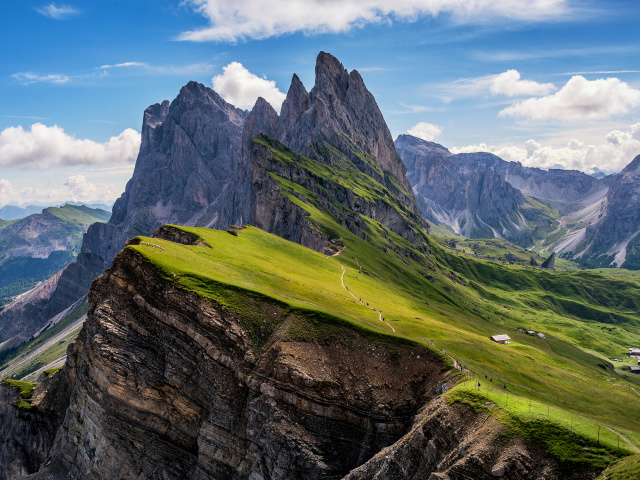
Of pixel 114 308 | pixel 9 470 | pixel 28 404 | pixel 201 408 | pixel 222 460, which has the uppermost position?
pixel 114 308

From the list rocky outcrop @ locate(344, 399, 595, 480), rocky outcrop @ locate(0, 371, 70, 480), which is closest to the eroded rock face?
rocky outcrop @ locate(344, 399, 595, 480)

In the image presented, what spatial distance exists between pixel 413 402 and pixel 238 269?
1567 inches

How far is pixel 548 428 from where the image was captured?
33281 mm

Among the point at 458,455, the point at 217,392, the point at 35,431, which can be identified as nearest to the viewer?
the point at 458,455

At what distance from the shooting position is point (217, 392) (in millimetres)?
51031

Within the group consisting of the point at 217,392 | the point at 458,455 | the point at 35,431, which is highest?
the point at 458,455

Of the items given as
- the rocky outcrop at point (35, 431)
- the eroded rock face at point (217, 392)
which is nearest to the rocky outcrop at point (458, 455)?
the eroded rock face at point (217, 392)

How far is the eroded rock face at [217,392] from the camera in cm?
4756

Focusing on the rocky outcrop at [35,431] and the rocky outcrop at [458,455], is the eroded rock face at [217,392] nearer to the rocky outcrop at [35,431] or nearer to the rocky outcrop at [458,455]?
the rocky outcrop at [458,455]

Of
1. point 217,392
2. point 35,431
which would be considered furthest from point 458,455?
point 35,431

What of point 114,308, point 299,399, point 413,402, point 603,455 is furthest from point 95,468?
point 603,455

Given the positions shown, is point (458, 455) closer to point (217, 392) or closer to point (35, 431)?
point (217, 392)

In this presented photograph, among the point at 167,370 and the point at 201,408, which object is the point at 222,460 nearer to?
the point at 201,408

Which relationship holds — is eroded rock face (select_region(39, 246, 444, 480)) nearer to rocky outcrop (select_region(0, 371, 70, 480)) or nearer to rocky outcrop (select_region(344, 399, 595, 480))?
rocky outcrop (select_region(344, 399, 595, 480))
